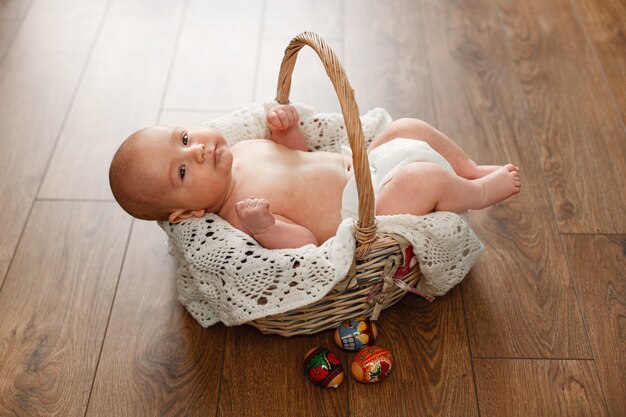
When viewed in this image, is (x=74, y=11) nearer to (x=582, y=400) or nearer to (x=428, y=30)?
(x=428, y=30)

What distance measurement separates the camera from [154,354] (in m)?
1.28

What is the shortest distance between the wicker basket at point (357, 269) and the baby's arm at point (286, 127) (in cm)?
9

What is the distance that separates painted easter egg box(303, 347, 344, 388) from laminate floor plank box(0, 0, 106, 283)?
70 cm

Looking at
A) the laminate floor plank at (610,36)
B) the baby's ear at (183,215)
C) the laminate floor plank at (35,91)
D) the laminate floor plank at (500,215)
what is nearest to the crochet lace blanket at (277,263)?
the baby's ear at (183,215)

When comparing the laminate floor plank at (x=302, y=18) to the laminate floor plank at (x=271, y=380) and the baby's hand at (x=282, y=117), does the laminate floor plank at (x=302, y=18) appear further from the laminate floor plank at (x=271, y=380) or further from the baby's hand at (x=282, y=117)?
the laminate floor plank at (x=271, y=380)

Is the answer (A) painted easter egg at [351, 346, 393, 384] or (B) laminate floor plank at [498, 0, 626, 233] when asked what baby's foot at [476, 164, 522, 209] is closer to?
(B) laminate floor plank at [498, 0, 626, 233]

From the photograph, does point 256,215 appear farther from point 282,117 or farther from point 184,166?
point 282,117

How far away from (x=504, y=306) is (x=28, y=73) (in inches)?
56.2

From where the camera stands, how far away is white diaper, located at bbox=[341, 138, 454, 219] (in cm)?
128

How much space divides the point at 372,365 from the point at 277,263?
245 mm

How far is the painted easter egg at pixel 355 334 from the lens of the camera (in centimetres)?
123

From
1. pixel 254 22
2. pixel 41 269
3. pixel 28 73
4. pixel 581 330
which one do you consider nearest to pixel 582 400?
pixel 581 330

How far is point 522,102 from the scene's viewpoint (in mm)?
1744

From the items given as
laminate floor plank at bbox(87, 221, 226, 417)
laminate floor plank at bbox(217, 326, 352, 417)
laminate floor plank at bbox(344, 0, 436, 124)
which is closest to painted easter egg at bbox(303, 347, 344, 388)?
laminate floor plank at bbox(217, 326, 352, 417)
